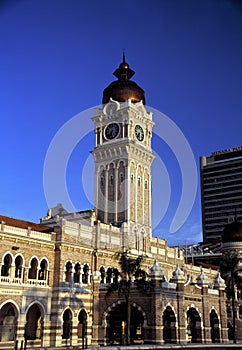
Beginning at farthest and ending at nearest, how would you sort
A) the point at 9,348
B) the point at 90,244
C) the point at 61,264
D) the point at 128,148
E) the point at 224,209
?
the point at 224,209 < the point at 128,148 < the point at 90,244 < the point at 61,264 < the point at 9,348

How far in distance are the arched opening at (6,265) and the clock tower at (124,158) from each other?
63.9 ft

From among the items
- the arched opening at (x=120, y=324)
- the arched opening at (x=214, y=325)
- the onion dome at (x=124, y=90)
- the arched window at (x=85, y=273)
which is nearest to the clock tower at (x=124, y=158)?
the onion dome at (x=124, y=90)

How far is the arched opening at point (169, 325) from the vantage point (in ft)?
136

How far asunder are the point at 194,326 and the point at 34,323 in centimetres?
1580

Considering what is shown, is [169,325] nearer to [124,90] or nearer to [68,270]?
[68,270]

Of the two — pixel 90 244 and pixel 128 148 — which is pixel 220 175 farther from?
pixel 90 244

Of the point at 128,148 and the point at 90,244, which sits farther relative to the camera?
the point at 128,148

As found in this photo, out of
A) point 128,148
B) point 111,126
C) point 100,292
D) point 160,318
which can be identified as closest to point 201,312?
point 160,318

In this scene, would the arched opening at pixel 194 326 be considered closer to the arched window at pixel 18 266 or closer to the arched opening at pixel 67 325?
the arched opening at pixel 67 325

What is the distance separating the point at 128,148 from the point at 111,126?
16.4 feet

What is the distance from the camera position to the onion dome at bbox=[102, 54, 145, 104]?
209ft

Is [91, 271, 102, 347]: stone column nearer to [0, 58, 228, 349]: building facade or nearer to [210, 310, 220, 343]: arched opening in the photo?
[0, 58, 228, 349]: building facade

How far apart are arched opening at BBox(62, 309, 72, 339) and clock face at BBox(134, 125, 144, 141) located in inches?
1093

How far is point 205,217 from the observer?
134125 mm
